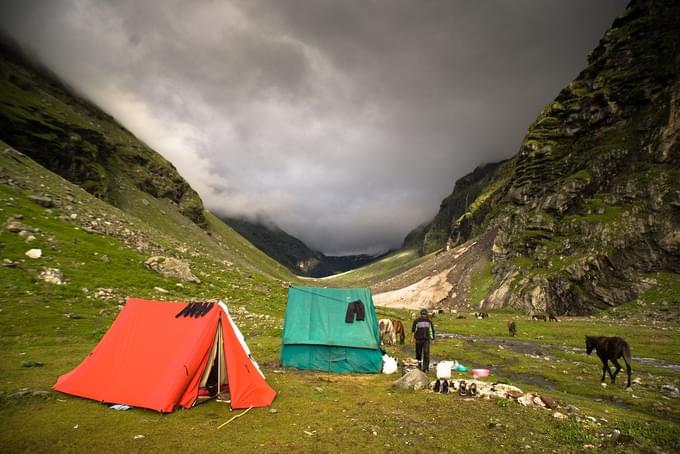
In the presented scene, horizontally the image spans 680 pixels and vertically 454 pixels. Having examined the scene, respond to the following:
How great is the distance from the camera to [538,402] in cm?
1236

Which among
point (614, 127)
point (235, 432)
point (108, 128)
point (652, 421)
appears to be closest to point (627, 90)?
point (614, 127)

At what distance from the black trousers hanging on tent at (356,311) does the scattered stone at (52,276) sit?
23.6 meters

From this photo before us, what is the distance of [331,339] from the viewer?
1856 cm

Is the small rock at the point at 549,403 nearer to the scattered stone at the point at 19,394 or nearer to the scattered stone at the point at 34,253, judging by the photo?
the scattered stone at the point at 19,394

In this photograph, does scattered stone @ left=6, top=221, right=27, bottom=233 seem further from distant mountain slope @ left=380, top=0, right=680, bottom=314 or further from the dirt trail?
distant mountain slope @ left=380, top=0, right=680, bottom=314

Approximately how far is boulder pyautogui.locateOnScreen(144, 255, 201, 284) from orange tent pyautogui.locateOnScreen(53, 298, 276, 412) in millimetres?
A: 24969

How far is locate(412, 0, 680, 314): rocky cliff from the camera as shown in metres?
66.9

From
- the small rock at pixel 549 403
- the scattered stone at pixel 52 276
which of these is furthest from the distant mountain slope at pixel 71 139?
the small rock at pixel 549 403

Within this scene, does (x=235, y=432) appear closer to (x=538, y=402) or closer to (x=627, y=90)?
(x=538, y=402)

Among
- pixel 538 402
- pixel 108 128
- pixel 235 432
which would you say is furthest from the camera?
pixel 108 128

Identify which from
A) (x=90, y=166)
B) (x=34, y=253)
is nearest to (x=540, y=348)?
(x=34, y=253)

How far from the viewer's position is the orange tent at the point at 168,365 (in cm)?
1151

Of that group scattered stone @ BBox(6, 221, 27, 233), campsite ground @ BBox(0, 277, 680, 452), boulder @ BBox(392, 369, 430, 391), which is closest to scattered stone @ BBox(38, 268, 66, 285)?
scattered stone @ BBox(6, 221, 27, 233)

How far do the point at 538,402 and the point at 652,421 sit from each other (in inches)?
135
